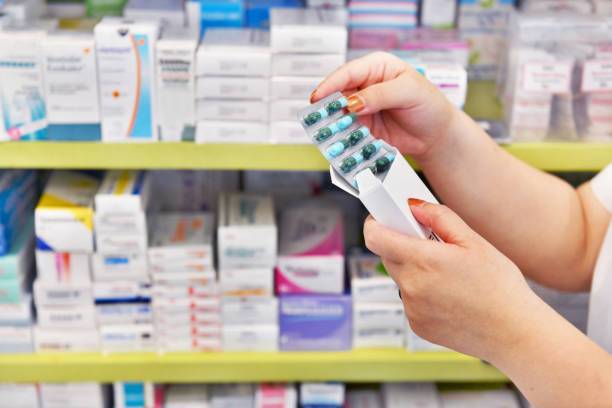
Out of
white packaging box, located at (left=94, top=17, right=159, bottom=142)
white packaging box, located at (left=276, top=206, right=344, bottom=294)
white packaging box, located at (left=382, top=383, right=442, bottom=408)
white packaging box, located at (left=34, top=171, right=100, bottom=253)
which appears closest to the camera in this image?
white packaging box, located at (left=94, top=17, right=159, bottom=142)

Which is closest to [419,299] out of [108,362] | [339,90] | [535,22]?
[339,90]

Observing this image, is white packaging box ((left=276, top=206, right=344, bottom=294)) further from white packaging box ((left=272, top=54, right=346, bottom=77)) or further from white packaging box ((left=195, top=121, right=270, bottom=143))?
white packaging box ((left=272, top=54, right=346, bottom=77))

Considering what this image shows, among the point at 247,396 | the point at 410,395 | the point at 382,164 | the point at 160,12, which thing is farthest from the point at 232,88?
the point at 410,395

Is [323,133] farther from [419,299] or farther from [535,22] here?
[535,22]

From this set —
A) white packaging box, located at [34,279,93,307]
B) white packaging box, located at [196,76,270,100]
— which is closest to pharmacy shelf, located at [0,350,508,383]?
white packaging box, located at [34,279,93,307]

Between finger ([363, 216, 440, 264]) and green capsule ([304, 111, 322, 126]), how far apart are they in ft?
0.44

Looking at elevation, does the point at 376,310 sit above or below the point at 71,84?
below

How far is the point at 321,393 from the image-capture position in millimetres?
1631

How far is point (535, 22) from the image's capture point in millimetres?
1444

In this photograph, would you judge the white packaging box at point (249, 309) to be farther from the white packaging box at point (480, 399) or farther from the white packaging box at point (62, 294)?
the white packaging box at point (480, 399)

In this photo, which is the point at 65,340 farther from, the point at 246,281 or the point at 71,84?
the point at 71,84

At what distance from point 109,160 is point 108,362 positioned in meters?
0.41

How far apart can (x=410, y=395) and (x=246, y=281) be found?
45cm

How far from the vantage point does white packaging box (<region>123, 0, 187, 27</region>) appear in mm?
1472
